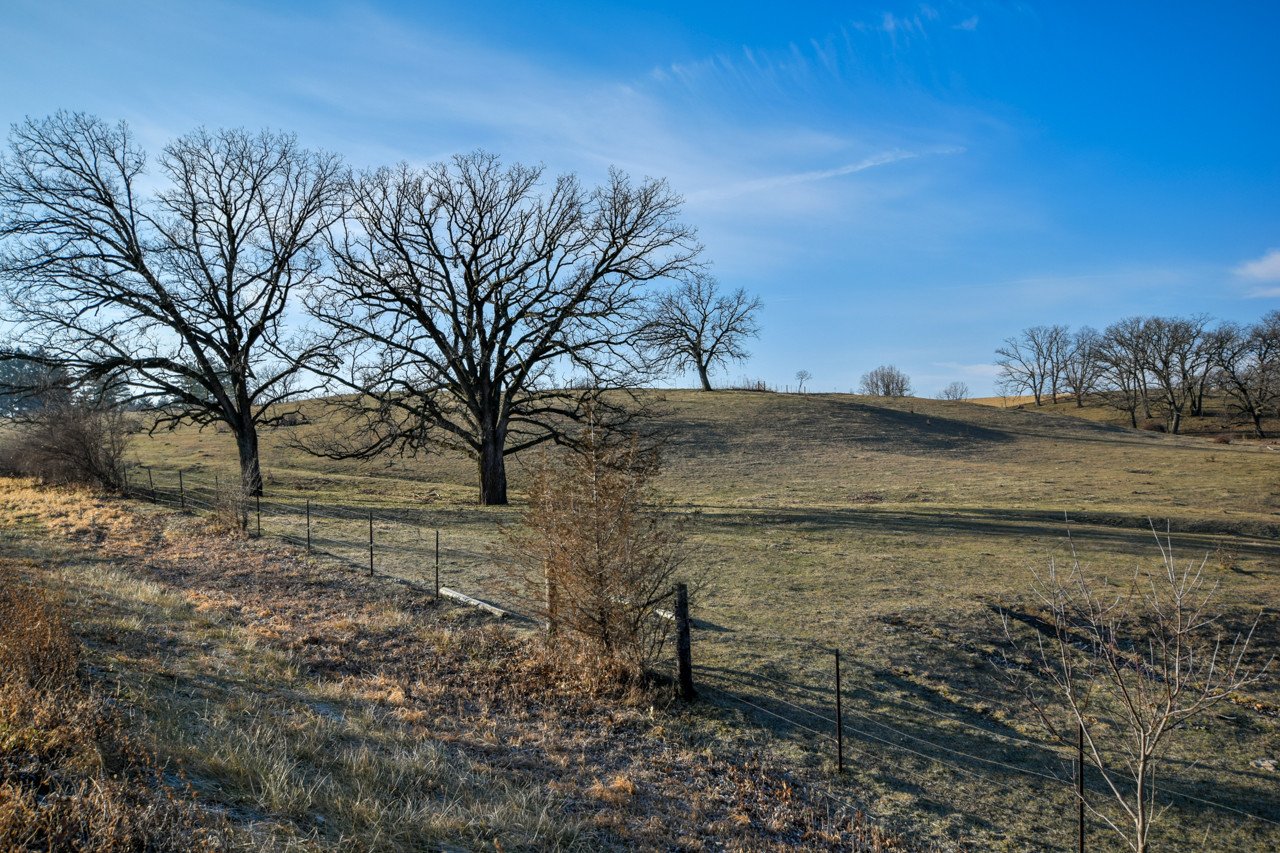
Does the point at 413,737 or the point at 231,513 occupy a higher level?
the point at 231,513

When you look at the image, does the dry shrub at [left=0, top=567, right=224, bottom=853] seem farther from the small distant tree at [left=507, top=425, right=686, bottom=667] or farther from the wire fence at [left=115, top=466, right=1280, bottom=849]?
the wire fence at [left=115, top=466, right=1280, bottom=849]

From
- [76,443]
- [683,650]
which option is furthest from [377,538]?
[76,443]

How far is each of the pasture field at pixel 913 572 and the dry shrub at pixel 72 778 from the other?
5.96 metres

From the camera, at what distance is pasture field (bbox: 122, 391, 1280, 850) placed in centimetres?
797

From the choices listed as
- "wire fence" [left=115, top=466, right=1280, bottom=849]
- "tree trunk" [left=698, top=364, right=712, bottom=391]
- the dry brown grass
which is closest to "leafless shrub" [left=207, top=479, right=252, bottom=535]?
the dry brown grass

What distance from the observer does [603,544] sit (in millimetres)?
9664

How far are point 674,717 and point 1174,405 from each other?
86.6 m

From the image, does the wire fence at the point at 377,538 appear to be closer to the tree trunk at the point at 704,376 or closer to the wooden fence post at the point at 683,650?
the wooden fence post at the point at 683,650

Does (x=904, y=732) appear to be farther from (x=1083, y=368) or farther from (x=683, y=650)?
(x=1083, y=368)

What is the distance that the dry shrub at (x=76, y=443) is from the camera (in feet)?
86.4

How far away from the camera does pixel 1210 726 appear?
31.4ft

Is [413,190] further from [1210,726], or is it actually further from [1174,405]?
[1174,405]

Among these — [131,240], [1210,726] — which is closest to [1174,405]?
[1210,726]

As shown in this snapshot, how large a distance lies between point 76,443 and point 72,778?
1125 inches
